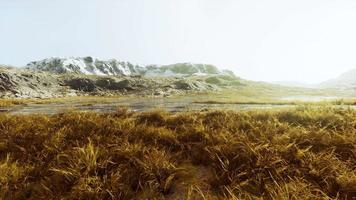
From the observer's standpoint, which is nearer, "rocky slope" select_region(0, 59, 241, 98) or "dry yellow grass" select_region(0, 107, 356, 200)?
"dry yellow grass" select_region(0, 107, 356, 200)

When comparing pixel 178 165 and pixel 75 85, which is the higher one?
pixel 178 165

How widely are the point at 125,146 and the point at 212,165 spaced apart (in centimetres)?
163

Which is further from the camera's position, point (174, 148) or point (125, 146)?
point (174, 148)

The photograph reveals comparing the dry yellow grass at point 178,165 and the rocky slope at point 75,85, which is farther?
the rocky slope at point 75,85

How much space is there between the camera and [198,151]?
5.25 m

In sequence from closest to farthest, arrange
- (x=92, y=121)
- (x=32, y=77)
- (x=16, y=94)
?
1. (x=92, y=121)
2. (x=16, y=94)
3. (x=32, y=77)

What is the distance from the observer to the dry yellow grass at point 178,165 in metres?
3.68

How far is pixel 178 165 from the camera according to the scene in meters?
4.65

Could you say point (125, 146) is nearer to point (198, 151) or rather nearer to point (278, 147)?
point (198, 151)

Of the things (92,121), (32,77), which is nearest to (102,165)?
(92,121)

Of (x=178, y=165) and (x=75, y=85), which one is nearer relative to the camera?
(x=178, y=165)

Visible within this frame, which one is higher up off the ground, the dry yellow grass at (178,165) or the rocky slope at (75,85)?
the dry yellow grass at (178,165)

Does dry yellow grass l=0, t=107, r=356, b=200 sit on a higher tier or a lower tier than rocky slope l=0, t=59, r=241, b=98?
higher

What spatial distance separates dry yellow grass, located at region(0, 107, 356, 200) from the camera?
368 cm
